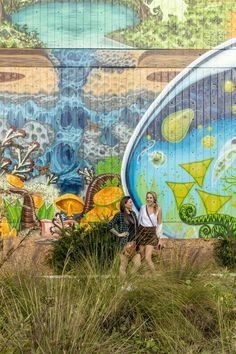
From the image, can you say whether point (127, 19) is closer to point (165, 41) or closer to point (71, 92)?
point (165, 41)

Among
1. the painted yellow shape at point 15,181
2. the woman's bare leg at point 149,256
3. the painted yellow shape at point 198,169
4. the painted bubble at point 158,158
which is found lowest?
the woman's bare leg at point 149,256

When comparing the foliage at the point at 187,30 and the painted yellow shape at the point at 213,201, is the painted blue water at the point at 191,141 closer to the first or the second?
the painted yellow shape at the point at 213,201

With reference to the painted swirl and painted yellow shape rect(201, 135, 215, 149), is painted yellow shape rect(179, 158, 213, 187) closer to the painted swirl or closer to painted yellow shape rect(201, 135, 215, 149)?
painted yellow shape rect(201, 135, 215, 149)

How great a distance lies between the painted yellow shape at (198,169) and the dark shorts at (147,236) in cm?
170

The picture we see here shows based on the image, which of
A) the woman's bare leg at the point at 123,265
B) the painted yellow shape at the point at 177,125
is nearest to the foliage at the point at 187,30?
the painted yellow shape at the point at 177,125

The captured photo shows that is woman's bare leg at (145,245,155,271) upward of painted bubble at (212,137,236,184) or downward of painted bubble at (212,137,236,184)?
downward

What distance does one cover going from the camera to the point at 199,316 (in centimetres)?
731

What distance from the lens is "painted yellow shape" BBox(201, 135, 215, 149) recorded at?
13.1m

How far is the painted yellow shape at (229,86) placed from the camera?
43.3 feet

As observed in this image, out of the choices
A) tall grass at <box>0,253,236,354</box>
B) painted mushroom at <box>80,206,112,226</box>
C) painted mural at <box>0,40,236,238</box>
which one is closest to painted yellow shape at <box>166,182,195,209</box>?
painted mural at <box>0,40,236,238</box>

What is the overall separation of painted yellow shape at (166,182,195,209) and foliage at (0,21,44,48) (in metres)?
3.29

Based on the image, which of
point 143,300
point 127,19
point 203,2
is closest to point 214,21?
point 203,2

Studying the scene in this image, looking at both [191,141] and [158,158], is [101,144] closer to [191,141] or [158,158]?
[158,158]

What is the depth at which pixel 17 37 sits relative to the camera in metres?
13.0
